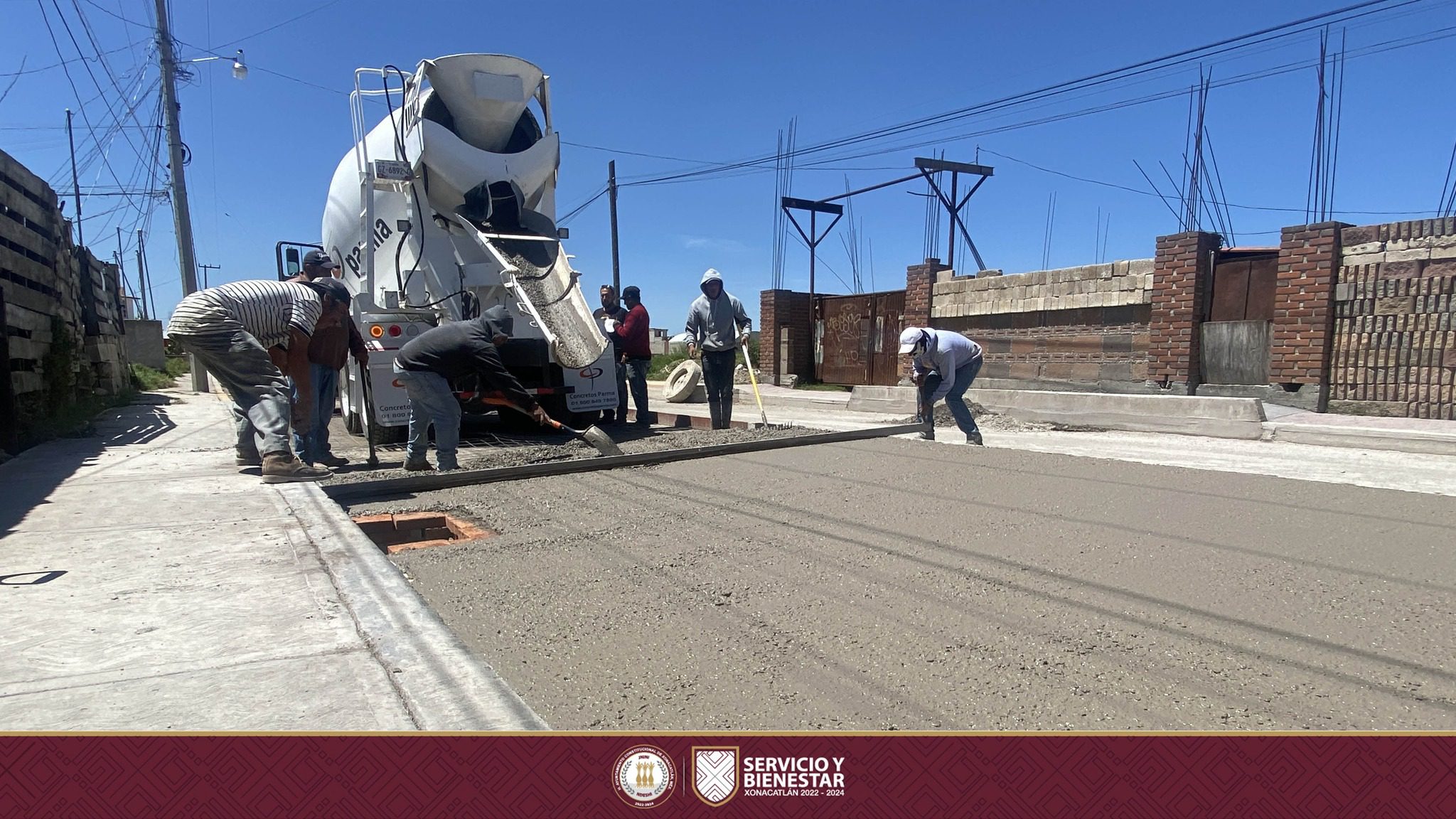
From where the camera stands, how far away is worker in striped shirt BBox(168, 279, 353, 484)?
4.83 m

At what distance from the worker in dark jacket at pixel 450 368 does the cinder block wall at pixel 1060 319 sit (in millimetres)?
8032

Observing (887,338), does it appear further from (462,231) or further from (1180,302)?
(462,231)

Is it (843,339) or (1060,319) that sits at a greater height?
(1060,319)

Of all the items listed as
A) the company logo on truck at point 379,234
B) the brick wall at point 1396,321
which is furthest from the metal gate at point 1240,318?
the company logo on truck at point 379,234

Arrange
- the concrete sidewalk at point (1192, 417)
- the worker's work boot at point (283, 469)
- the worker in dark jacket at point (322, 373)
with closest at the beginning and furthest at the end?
the worker's work boot at point (283, 469) < the worker in dark jacket at point (322, 373) < the concrete sidewalk at point (1192, 417)

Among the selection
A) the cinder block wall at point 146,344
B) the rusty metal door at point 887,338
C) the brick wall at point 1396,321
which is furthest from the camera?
the cinder block wall at point 146,344

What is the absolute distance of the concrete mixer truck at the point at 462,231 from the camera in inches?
268

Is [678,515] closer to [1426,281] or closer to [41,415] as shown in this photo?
[41,415]

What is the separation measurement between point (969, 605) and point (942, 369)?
176 inches

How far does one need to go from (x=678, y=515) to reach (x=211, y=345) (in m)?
3.21

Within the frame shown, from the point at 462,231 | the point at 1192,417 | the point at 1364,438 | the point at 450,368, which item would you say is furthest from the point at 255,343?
the point at 1364,438

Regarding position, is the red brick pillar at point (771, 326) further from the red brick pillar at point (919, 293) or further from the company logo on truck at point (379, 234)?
the company logo on truck at point (379, 234)

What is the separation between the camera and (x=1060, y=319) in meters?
10.8

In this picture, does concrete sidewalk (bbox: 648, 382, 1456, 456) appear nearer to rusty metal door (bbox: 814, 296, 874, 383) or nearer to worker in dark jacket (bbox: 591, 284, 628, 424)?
worker in dark jacket (bbox: 591, 284, 628, 424)
